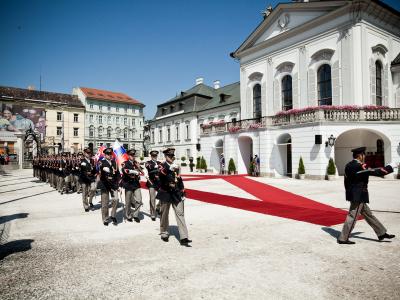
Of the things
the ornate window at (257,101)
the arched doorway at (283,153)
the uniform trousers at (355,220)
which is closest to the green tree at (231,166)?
the arched doorway at (283,153)

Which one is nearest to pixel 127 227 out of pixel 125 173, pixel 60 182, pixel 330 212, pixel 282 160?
pixel 125 173

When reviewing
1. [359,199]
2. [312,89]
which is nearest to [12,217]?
[359,199]

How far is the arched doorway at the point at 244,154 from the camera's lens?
2552cm

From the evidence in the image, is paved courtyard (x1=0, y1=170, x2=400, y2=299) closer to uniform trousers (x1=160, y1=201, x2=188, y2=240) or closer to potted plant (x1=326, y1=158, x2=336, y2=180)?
uniform trousers (x1=160, y1=201, x2=188, y2=240)

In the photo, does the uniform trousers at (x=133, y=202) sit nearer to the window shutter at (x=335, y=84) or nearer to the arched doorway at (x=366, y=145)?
the arched doorway at (x=366, y=145)

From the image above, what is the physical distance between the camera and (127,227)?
7.26 m

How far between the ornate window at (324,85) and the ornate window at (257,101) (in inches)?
261

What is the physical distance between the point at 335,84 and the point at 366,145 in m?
5.16

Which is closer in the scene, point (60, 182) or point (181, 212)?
point (181, 212)

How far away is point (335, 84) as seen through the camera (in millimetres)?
21250

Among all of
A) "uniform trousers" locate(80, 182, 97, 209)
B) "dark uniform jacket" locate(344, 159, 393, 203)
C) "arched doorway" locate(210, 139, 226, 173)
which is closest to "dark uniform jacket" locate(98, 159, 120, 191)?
"uniform trousers" locate(80, 182, 97, 209)

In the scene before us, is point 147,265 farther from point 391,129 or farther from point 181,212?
point 391,129

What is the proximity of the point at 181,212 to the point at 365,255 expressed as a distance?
3498mm

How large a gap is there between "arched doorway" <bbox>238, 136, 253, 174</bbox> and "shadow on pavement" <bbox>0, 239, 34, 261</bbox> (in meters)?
20.8
